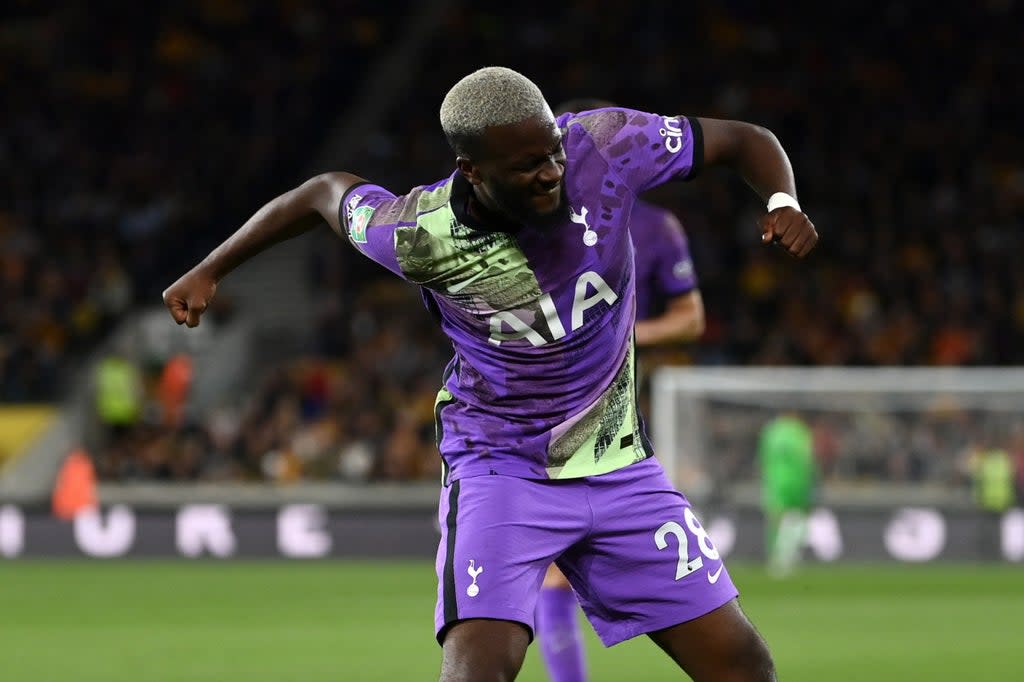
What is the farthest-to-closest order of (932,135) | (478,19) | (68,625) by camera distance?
(478,19) → (932,135) → (68,625)

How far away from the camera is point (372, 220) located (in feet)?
14.4

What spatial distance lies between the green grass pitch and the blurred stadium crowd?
3.13 meters

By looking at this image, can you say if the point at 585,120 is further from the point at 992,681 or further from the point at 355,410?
the point at 355,410

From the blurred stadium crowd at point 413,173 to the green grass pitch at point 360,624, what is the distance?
3130 millimetres

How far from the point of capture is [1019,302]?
2019cm

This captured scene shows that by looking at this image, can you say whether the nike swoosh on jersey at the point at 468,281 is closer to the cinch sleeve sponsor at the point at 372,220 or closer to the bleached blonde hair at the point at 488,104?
the cinch sleeve sponsor at the point at 372,220

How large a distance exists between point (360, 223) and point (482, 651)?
110 centimetres

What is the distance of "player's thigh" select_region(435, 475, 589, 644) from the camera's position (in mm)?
4219

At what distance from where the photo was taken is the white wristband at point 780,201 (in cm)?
421

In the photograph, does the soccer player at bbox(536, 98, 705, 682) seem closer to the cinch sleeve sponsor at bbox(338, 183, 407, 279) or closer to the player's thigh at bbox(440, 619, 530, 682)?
the cinch sleeve sponsor at bbox(338, 183, 407, 279)

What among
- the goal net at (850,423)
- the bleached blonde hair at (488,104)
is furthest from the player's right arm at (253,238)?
the goal net at (850,423)

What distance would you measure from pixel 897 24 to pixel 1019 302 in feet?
20.6

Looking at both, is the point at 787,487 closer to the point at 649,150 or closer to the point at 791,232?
the point at 649,150

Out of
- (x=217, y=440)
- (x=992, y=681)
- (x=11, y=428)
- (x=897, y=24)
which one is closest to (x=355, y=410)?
(x=217, y=440)
